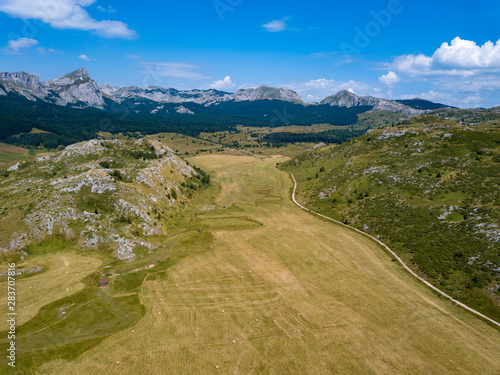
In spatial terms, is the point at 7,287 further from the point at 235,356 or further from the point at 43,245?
the point at 235,356

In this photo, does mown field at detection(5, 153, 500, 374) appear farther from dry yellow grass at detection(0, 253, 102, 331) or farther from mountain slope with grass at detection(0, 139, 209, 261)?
mountain slope with grass at detection(0, 139, 209, 261)

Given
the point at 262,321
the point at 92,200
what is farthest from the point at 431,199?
the point at 92,200

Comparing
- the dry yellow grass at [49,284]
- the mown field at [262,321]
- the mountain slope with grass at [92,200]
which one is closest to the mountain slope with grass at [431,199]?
the mown field at [262,321]

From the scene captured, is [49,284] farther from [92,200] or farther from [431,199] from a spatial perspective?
[431,199]

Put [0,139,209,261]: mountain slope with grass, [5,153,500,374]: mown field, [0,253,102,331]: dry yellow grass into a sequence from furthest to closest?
[0,139,209,261]: mountain slope with grass, [0,253,102,331]: dry yellow grass, [5,153,500,374]: mown field

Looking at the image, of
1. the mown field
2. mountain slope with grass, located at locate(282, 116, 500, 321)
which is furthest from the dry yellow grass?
mountain slope with grass, located at locate(282, 116, 500, 321)

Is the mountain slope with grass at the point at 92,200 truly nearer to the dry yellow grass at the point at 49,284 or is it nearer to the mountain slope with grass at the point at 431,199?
the dry yellow grass at the point at 49,284
